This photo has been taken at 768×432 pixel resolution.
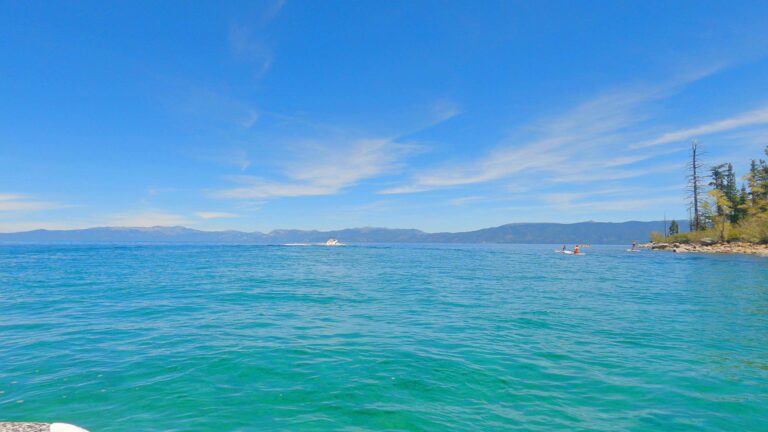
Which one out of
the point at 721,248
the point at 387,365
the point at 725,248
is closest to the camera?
the point at 387,365

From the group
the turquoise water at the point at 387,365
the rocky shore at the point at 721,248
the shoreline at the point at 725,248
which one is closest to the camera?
the turquoise water at the point at 387,365

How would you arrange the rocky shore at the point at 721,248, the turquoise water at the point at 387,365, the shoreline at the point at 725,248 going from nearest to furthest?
1. the turquoise water at the point at 387,365
2. the shoreline at the point at 725,248
3. the rocky shore at the point at 721,248

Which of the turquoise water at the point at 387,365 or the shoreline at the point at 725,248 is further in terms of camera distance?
the shoreline at the point at 725,248

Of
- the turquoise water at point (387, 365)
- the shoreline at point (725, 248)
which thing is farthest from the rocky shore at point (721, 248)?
the turquoise water at point (387, 365)

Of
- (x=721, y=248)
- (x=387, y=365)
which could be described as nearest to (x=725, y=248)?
(x=721, y=248)

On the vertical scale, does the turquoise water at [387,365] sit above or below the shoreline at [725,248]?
below

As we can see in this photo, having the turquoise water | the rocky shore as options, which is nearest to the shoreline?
the rocky shore

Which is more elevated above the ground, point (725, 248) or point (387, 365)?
point (725, 248)

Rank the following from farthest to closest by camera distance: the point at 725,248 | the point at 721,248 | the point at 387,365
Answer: the point at 721,248, the point at 725,248, the point at 387,365

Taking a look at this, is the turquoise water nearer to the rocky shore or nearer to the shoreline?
the shoreline

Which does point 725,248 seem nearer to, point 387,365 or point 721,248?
point 721,248

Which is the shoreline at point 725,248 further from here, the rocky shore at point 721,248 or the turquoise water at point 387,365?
the turquoise water at point 387,365

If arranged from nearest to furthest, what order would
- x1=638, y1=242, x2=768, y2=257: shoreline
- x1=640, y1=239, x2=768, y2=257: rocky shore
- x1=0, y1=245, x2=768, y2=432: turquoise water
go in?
x1=0, y1=245, x2=768, y2=432: turquoise water → x1=638, y1=242, x2=768, y2=257: shoreline → x1=640, y1=239, x2=768, y2=257: rocky shore

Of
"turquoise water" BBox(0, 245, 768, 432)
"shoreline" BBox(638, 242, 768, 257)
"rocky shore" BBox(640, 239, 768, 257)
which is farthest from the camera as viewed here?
"rocky shore" BBox(640, 239, 768, 257)
